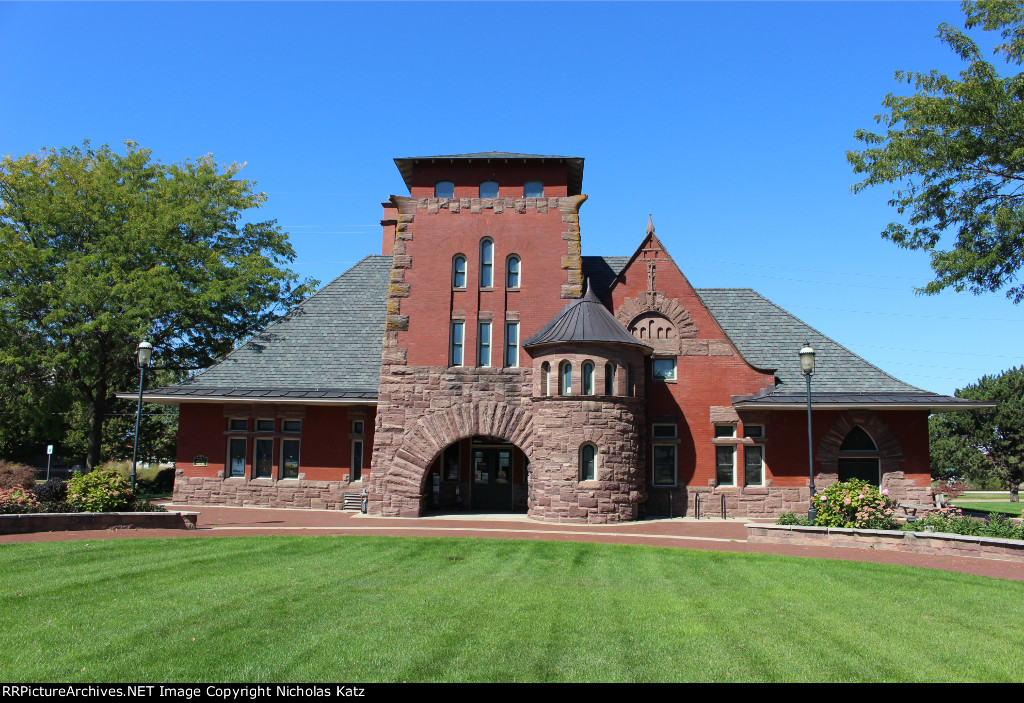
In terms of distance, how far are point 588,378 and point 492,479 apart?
599cm

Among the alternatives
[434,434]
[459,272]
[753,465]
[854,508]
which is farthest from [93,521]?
[753,465]

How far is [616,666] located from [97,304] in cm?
2720

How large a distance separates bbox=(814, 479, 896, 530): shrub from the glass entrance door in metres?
10.9

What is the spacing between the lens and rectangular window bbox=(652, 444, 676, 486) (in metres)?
24.2

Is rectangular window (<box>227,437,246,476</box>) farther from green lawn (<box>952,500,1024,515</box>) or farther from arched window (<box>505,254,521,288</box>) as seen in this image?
green lawn (<box>952,500,1024,515</box>)

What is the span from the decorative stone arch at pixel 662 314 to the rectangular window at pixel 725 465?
3.71 metres

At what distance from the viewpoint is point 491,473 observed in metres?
25.7

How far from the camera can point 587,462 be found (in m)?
22.0

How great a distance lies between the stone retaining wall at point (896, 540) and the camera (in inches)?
584

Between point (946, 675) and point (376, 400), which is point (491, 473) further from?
point (946, 675)

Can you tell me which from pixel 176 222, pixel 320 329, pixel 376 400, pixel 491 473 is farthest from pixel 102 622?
pixel 176 222

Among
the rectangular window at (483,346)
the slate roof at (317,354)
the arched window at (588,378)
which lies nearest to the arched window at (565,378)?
the arched window at (588,378)

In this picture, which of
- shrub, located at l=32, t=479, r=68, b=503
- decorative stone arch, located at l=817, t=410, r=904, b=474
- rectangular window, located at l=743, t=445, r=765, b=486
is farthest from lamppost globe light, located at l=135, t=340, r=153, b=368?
decorative stone arch, located at l=817, t=410, r=904, b=474
